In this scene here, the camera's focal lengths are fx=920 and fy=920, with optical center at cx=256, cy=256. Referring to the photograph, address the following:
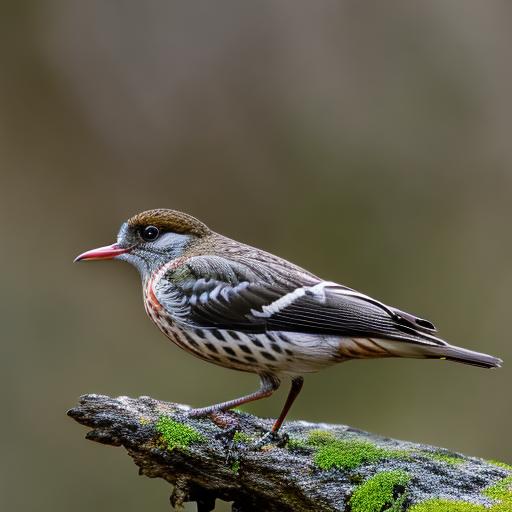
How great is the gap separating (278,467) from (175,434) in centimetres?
68

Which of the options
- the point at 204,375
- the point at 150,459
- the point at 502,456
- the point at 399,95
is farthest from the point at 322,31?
the point at 150,459

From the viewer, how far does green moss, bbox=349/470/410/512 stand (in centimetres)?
541

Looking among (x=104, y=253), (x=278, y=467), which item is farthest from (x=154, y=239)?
(x=278, y=467)

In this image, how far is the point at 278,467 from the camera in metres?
Result: 5.71

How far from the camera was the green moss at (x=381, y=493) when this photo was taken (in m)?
5.41

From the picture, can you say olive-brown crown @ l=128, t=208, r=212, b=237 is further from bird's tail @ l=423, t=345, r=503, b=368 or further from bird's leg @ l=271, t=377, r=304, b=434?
bird's tail @ l=423, t=345, r=503, b=368

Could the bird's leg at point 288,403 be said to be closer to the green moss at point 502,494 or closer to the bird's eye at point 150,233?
the green moss at point 502,494

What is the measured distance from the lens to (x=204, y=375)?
10.2 meters

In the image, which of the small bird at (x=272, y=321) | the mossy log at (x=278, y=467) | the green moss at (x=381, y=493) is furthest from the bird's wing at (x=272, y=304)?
the green moss at (x=381, y=493)

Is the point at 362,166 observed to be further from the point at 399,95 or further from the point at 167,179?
the point at 167,179

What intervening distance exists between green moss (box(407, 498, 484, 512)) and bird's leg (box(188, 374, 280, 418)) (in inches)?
50.9

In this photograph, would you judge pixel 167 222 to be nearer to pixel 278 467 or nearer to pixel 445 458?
pixel 278 467

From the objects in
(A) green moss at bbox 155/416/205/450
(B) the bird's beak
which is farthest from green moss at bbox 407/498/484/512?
(B) the bird's beak

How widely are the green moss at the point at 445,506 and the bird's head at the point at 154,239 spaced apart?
249cm
